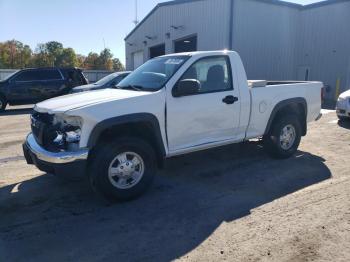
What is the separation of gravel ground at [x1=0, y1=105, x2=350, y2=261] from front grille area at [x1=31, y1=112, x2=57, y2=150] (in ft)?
2.61

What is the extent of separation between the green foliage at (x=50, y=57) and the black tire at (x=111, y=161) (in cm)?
7822

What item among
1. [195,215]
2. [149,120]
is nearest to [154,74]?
[149,120]

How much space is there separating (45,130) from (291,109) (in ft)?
14.1

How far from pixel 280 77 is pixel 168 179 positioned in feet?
58.4

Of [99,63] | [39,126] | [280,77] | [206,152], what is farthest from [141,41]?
[99,63]

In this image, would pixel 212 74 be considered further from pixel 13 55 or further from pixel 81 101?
pixel 13 55

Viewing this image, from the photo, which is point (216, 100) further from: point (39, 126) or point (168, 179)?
point (39, 126)

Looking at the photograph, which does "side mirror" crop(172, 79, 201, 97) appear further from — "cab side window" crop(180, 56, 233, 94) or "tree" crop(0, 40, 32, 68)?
"tree" crop(0, 40, 32, 68)

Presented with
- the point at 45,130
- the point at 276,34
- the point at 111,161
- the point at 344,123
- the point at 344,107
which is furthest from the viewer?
the point at 276,34

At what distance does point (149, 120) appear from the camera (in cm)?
446

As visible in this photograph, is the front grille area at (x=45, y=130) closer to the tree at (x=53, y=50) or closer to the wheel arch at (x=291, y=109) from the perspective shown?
the wheel arch at (x=291, y=109)

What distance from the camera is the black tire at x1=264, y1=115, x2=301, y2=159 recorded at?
6.16 metres

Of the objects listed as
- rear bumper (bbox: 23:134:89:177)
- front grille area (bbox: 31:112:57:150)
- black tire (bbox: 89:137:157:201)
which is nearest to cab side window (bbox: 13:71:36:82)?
front grille area (bbox: 31:112:57:150)

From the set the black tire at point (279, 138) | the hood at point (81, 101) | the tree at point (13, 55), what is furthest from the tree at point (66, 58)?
the hood at point (81, 101)
